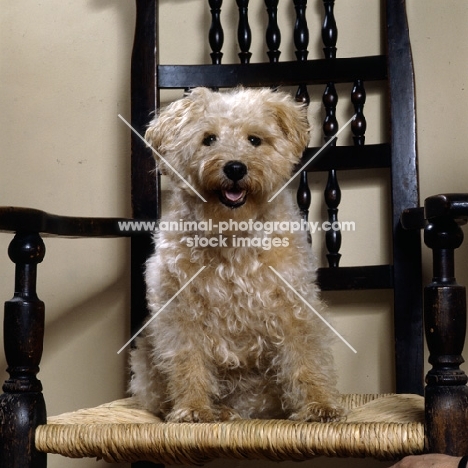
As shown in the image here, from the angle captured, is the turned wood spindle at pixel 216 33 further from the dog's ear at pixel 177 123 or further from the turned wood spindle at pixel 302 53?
the dog's ear at pixel 177 123

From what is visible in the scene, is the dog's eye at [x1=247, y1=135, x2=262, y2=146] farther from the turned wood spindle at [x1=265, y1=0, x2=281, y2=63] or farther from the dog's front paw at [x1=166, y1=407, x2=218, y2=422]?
the dog's front paw at [x1=166, y1=407, x2=218, y2=422]

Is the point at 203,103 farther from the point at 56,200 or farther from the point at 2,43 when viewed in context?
the point at 2,43

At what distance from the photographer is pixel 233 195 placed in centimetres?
129

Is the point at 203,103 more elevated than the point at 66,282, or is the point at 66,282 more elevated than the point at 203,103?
the point at 203,103

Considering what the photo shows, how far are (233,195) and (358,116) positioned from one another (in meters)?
0.43

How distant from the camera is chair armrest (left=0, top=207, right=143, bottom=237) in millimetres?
1148

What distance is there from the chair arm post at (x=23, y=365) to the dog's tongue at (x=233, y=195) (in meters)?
0.30

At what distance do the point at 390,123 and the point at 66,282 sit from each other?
824 millimetres

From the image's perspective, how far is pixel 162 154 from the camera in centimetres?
141

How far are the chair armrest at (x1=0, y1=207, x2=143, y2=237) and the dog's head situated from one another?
0.16m

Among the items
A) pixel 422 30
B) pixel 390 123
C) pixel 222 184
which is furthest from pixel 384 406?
pixel 422 30

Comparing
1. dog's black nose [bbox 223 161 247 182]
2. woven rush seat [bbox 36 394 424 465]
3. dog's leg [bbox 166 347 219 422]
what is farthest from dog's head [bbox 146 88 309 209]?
woven rush seat [bbox 36 394 424 465]

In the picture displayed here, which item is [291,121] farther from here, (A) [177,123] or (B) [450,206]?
(B) [450,206]

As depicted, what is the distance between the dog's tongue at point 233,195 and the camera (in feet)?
4.21
